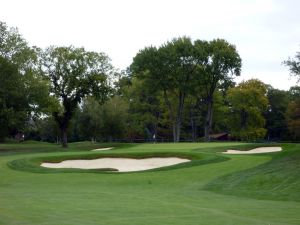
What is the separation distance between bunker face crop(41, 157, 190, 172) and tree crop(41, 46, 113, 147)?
74.7 feet

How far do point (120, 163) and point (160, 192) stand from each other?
15.9 metres

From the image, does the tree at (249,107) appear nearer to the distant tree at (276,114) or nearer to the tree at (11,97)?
the distant tree at (276,114)

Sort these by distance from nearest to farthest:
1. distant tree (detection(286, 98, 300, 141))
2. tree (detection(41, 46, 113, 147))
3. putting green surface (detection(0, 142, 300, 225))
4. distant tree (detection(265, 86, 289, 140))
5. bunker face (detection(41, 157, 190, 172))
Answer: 1. putting green surface (detection(0, 142, 300, 225))
2. bunker face (detection(41, 157, 190, 172))
3. tree (detection(41, 46, 113, 147))
4. distant tree (detection(286, 98, 300, 141))
5. distant tree (detection(265, 86, 289, 140))

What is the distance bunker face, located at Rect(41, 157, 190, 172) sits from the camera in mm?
36909

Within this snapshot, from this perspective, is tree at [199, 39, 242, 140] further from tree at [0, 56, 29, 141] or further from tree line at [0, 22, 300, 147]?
tree at [0, 56, 29, 141]

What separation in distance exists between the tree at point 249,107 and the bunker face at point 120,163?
2261 inches

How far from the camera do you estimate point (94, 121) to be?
8700cm

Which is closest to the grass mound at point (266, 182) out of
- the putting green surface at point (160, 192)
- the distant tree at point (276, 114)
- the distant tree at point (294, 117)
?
the putting green surface at point (160, 192)

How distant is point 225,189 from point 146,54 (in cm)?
5613

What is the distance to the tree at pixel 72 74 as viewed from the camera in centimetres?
6225

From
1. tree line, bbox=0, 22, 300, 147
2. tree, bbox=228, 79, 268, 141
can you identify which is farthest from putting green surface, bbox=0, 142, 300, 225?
tree, bbox=228, 79, 268, 141

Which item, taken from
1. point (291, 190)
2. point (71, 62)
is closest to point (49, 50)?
point (71, 62)

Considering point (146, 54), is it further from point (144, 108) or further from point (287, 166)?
point (287, 166)

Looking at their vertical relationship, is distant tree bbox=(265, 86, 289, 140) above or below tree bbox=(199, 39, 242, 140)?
below
